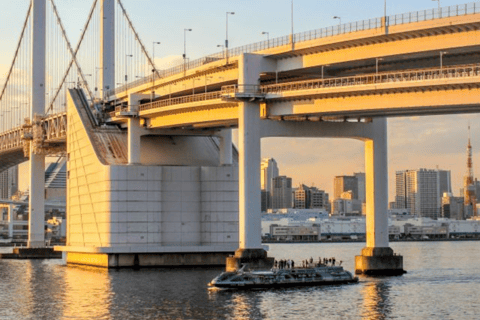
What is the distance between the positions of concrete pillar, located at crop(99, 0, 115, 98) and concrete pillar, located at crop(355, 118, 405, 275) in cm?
4277

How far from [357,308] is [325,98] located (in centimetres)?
1810

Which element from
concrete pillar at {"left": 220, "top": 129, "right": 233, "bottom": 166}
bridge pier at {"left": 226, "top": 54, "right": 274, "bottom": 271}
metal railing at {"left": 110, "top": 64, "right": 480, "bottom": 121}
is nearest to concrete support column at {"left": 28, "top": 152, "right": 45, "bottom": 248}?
concrete pillar at {"left": 220, "top": 129, "right": 233, "bottom": 166}

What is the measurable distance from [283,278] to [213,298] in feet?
31.3

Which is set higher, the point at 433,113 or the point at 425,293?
the point at 433,113

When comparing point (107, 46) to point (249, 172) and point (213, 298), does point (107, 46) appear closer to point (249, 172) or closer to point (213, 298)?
point (249, 172)

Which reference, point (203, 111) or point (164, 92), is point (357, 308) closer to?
point (203, 111)

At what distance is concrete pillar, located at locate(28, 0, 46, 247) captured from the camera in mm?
139000

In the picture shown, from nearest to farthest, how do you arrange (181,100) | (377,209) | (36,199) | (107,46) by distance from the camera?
(377,209)
(181,100)
(107,46)
(36,199)

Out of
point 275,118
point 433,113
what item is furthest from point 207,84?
point 433,113

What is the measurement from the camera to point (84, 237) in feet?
376

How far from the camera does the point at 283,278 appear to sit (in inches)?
3300

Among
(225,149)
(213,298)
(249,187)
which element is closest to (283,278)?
(249,187)

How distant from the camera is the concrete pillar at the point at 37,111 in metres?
139

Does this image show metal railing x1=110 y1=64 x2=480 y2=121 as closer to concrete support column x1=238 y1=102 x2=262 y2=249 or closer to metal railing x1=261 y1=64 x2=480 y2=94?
metal railing x1=261 y1=64 x2=480 y2=94
